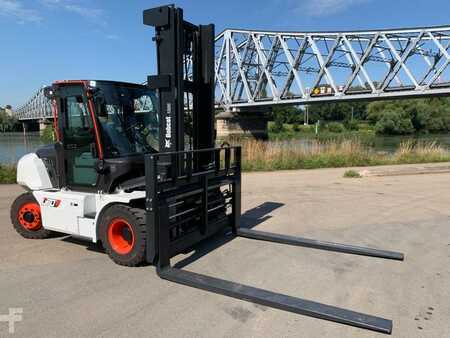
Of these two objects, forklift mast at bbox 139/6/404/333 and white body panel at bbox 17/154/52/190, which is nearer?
forklift mast at bbox 139/6/404/333

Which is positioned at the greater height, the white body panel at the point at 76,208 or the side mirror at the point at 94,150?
the side mirror at the point at 94,150

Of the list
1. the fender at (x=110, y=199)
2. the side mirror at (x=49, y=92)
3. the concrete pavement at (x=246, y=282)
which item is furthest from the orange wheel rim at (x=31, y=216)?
the side mirror at (x=49, y=92)

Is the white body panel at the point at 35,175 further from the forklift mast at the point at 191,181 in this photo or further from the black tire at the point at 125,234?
the forklift mast at the point at 191,181

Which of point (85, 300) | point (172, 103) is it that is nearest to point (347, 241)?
point (172, 103)

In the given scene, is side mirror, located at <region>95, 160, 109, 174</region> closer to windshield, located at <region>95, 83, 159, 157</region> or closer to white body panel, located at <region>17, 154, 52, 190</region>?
windshield, located at <region>95, 83, 159, 157</region>

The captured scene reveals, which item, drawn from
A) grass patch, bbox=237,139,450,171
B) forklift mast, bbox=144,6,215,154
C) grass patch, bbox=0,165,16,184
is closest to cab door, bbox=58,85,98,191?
forklift mast, bbox=144,6,215,154

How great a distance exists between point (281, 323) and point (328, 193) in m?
6.69

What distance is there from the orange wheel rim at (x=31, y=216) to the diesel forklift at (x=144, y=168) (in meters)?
0.01

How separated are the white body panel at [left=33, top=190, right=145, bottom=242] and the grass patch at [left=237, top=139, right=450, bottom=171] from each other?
9262 millimetres

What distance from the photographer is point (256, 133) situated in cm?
5656

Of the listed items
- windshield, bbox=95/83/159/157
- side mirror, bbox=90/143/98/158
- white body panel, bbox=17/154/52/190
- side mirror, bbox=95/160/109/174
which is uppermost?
windshield, bbox=95/83/159/157

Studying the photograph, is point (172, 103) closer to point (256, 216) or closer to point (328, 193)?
point (256, 216)

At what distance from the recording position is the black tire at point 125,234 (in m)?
4.20

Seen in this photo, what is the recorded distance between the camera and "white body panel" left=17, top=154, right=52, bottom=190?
17.5 ft
